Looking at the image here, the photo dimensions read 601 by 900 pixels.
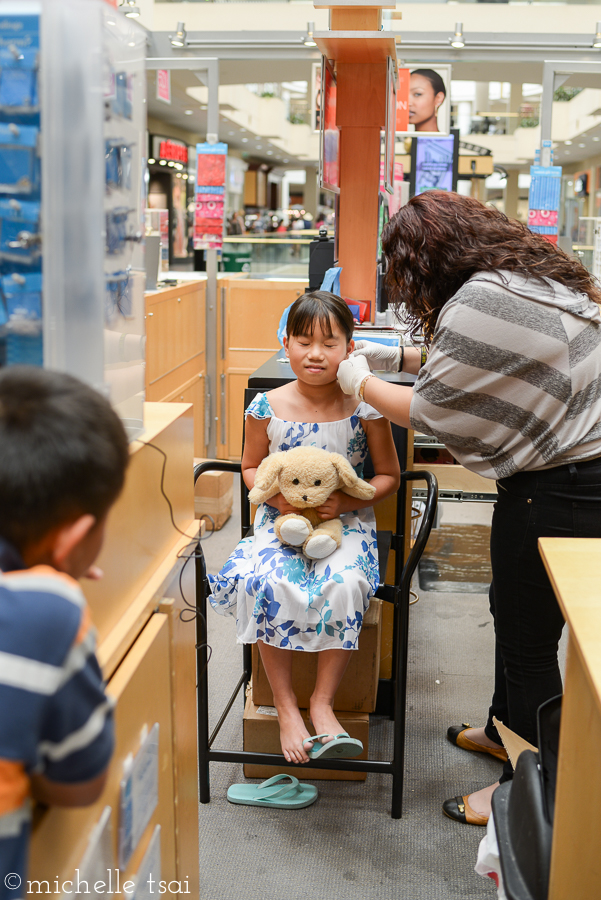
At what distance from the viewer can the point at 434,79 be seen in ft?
17.7

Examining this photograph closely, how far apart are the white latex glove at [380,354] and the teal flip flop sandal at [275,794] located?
1.14 metres

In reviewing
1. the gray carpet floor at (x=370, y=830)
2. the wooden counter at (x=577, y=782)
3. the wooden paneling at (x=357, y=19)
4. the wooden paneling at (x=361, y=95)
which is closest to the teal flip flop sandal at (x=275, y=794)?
the gray carpet floor at (x=370, y=830)

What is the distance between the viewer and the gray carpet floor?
180cm

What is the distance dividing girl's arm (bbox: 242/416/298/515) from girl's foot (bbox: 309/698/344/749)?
556 mm

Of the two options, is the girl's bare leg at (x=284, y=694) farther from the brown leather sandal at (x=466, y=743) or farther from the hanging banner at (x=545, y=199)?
the hanging banner at (x=545, y=199)

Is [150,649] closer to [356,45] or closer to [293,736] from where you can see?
[293,736]

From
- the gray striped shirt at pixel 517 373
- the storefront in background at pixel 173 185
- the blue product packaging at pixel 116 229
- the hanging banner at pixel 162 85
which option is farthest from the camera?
the storefront in background at pixel 173 185

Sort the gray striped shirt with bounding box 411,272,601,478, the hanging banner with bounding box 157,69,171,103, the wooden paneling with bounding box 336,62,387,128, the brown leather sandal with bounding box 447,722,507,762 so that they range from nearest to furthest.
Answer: the gray striped shirt with bounding box 411,272,601,478 → the brown leather sandal with bounding box 447,722,507,762 → the wooden paneling with bounding box 336,62,387,128 → the hanging banner with bounding box 157,69,171,103

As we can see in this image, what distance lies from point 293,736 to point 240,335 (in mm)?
3471

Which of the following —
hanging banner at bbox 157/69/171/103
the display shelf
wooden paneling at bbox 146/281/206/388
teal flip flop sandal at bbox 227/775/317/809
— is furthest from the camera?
hanging banner at bbox 157/69/171/103

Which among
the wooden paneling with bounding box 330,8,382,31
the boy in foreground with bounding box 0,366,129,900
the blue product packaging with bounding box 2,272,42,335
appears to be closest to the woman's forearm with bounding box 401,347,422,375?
the wooden paneling with bounding box 330,8,382,31

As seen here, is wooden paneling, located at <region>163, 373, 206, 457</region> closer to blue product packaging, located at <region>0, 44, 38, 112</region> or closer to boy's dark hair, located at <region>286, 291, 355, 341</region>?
boy's dark hair, located at <region>286, 291, 355, 341</region>

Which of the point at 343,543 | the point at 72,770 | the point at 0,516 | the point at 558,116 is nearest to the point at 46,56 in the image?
the point at 0,516

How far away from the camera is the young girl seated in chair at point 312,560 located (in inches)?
72.6
